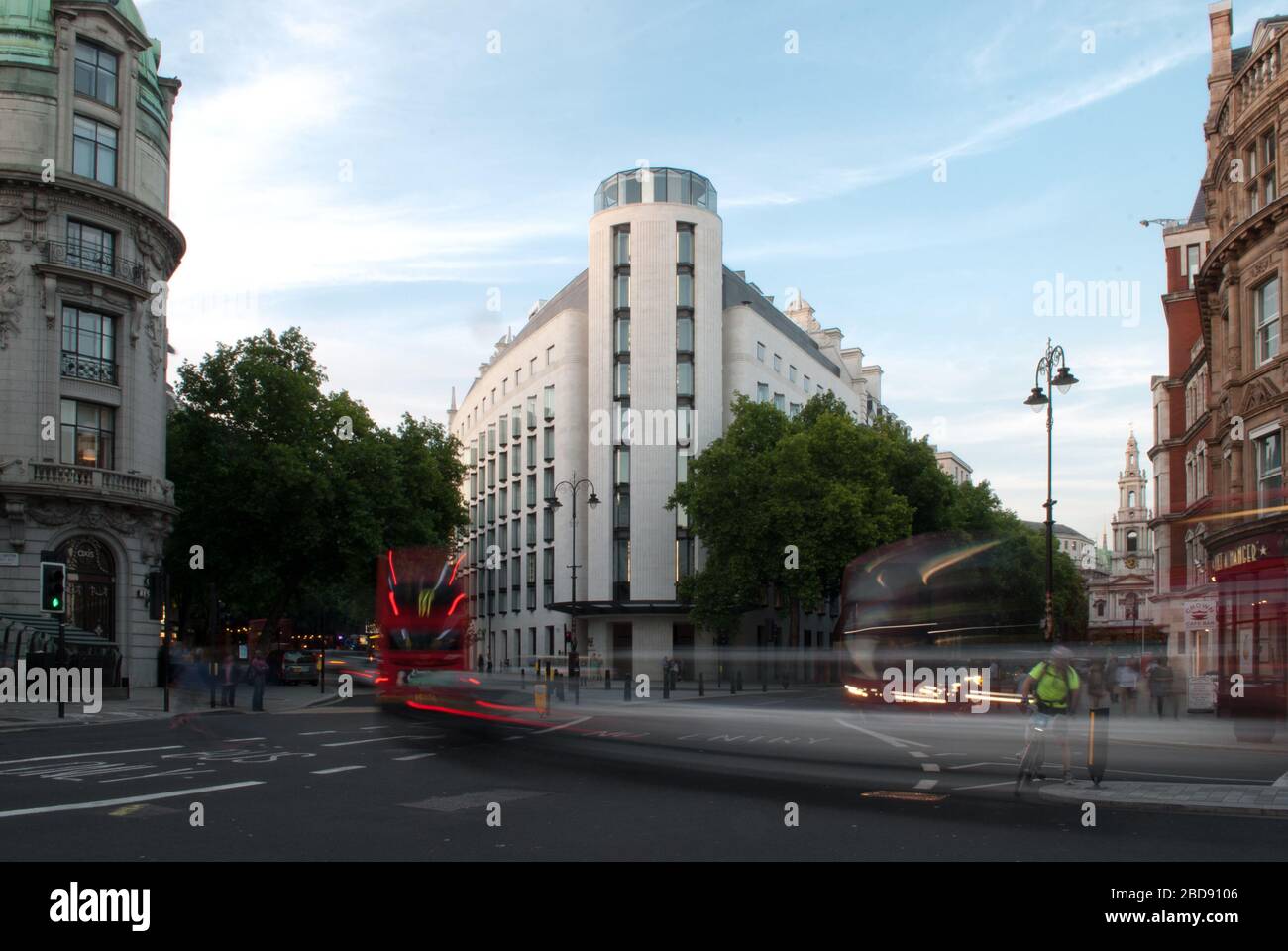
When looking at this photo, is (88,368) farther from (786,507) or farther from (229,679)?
(786,507)

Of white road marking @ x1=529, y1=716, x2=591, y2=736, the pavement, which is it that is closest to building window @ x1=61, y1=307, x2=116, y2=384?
the pavement

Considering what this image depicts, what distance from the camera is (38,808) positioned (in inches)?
459

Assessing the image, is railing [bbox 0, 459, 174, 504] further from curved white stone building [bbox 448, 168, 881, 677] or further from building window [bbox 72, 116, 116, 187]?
curved white stone building [bbox 448, 168, 881, 677]

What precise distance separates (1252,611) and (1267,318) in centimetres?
708

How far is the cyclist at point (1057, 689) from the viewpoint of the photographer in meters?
14.0

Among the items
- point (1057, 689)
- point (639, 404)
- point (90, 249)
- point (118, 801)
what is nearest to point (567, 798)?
point (118, 801)

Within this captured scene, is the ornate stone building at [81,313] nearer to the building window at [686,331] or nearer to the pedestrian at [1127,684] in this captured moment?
the building window at [686,331]

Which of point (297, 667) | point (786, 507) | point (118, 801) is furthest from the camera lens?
point (786, 507)

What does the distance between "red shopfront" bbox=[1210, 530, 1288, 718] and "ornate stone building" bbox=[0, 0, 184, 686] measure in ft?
111

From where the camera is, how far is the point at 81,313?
39938 mm

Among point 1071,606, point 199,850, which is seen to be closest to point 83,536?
point 199,850

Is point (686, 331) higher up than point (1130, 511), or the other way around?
point (686, 331)

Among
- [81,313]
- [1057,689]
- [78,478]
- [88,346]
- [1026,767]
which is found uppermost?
[81,313]
